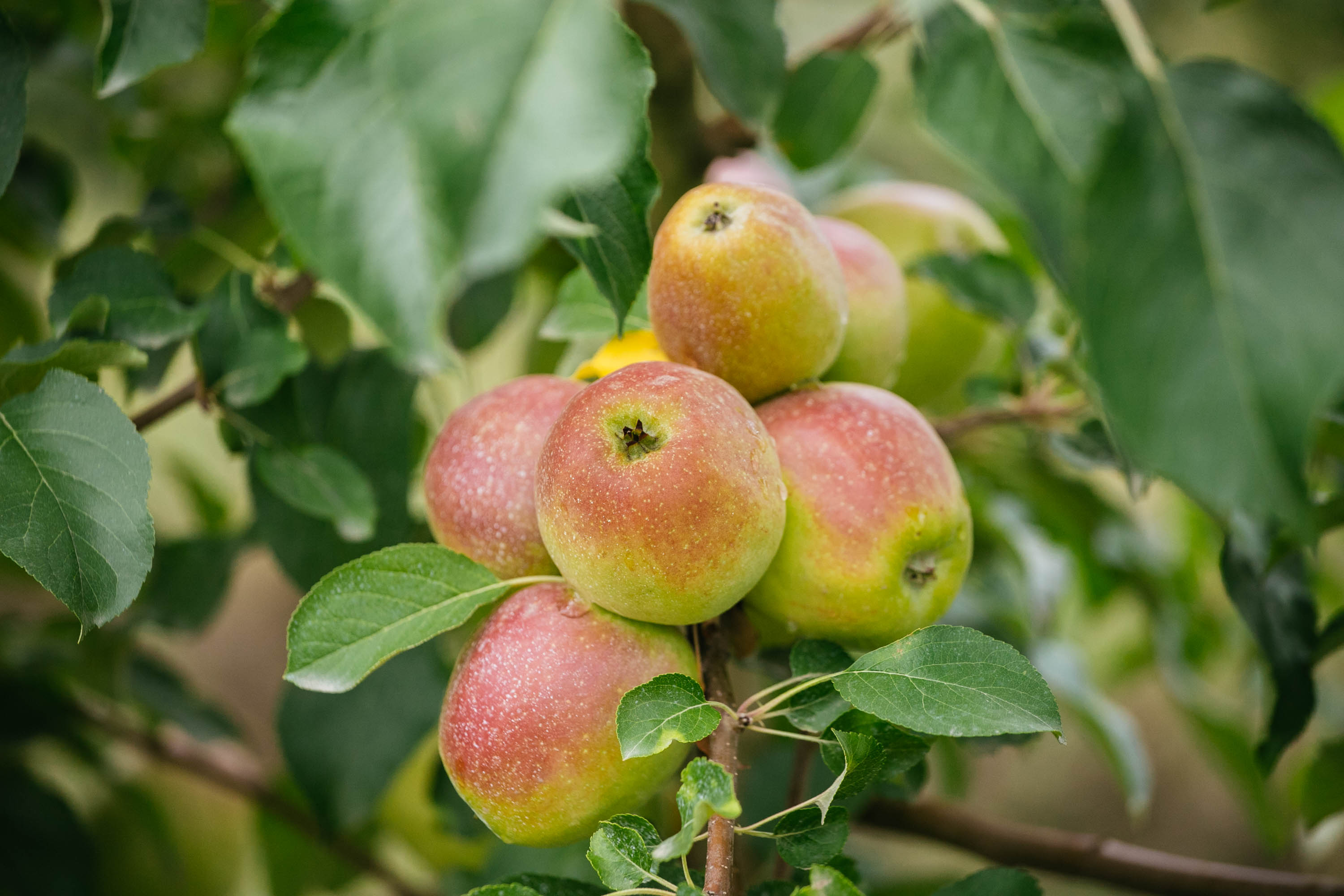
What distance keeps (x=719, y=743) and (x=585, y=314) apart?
21cm

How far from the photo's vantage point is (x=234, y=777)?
78 centimetres

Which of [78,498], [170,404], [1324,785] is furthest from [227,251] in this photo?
[1324,785]

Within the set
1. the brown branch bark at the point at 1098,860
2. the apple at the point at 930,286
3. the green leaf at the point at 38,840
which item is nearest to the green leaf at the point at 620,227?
the apple at the point at 930,286

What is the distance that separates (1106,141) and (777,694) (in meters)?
0.24

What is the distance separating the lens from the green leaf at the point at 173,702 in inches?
28.0

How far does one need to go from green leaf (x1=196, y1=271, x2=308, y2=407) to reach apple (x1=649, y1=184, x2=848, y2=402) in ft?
0.65

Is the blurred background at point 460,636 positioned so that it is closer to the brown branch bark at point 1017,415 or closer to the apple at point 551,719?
the brown branch bark at point 1017,415

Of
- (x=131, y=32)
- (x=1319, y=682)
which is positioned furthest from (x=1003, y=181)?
(x=1319, y=682)

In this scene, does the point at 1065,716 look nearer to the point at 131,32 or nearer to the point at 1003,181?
the point at 1003,181

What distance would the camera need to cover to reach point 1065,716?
0.98 metres

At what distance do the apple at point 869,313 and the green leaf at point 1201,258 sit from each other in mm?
174

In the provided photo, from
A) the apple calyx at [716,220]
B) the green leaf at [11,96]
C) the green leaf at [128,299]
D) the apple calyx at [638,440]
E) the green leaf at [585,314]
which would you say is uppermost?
the green leaf at [11,96]

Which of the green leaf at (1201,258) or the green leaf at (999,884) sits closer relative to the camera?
the green leaf at (1201,258)

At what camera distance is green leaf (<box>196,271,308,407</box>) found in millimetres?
440
